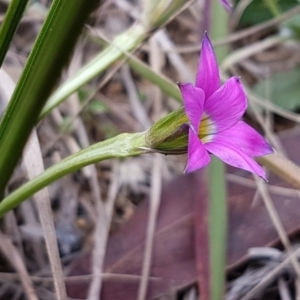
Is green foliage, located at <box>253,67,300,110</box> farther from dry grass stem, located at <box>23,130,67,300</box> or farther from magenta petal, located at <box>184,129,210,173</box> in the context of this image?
magenta petal, located at <box>184,129,210,173</box>

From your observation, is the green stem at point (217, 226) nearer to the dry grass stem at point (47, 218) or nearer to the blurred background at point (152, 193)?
the blurred background at point (152, 193)

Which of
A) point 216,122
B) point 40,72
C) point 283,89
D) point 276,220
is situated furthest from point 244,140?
point 283,89

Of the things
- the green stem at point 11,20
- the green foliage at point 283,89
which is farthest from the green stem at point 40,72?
the green foliage at point 283,89

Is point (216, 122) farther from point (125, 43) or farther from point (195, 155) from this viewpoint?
point (125, 43)

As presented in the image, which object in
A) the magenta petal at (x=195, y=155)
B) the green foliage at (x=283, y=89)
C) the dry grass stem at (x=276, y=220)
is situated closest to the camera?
the magenta petal at (x=195, y=155)

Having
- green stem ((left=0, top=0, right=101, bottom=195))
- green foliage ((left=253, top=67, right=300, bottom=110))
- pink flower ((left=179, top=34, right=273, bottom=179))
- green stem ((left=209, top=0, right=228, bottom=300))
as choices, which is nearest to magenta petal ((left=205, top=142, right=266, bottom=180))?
pink flower ((left=179, top=34, right=273, bottom=179))

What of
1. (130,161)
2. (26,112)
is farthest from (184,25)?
(26,112)
